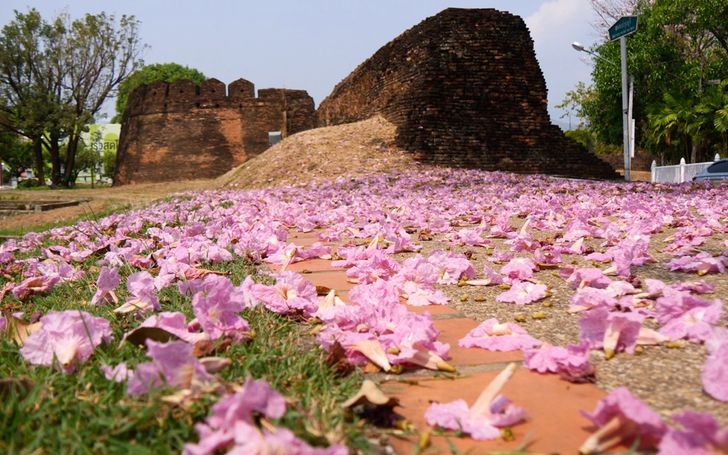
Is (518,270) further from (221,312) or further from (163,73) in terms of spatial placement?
(163,73)

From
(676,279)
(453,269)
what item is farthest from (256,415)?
(676,279)

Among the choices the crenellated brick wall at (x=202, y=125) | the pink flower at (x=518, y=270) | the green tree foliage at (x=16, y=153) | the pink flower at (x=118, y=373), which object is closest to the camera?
the pink flower at (x=118, y=373)

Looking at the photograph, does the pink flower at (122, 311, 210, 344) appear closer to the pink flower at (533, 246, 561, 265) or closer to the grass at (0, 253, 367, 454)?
the grass at (0, 253, 367, 454)

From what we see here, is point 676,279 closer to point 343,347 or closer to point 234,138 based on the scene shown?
point 343,347

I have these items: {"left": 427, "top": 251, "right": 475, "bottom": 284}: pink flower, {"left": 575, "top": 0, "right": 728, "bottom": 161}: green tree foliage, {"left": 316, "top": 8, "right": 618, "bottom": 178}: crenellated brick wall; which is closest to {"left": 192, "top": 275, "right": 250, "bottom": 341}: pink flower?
{"left": 427, "top": 251, "right": 475, "bottom": 284}: pink flower

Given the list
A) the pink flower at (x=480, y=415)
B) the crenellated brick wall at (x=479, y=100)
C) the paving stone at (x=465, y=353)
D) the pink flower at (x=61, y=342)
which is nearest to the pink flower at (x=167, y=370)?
the pink flower at (x=61, y=342)

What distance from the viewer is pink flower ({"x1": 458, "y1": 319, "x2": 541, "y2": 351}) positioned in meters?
1.49

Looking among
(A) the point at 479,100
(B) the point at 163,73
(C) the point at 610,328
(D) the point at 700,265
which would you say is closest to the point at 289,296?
(C) the point at 610,328

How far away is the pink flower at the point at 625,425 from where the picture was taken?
0.87 metres

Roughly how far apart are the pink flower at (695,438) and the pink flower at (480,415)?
28 centimetres

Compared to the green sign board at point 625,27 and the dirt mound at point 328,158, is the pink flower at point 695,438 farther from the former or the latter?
the green sign board at point 625,27

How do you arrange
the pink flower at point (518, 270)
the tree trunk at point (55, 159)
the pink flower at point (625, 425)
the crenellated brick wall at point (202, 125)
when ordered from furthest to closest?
the tree trunk at point (55, 159)
the crenellated brick wall at point (202, 125)
the pink flower at point (518, 270)
the pink flower at point (625, 425)

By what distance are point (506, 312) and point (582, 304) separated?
0.25 metres

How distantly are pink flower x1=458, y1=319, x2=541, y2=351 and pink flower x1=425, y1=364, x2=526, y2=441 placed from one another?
41 centimetres
